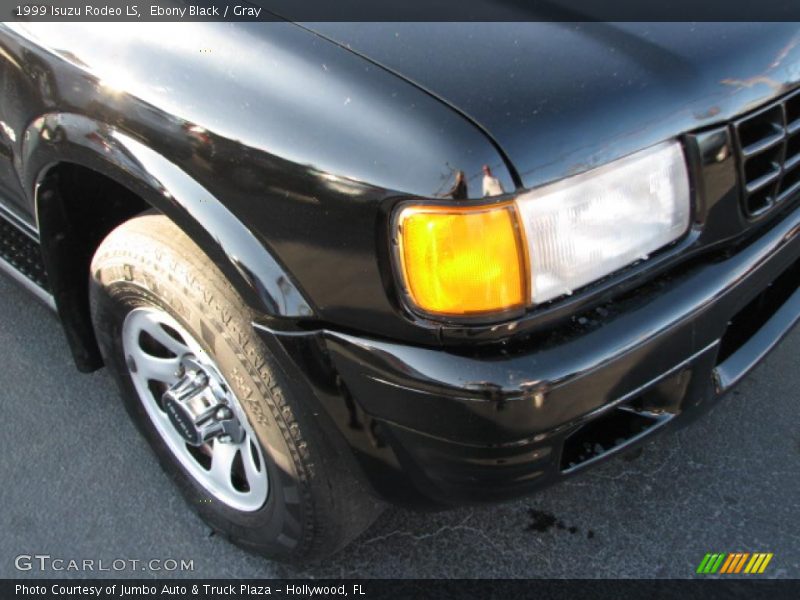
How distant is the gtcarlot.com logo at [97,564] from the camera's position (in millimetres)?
2080

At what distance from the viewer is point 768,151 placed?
5.49 ft

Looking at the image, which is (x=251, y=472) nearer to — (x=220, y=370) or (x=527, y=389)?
(x=220, y=370)

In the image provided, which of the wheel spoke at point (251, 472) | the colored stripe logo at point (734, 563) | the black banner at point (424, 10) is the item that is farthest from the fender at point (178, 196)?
the colored stripe logo at point (734, 563)

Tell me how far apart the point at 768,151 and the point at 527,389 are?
30.4 inches

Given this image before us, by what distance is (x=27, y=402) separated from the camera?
252 centimetres

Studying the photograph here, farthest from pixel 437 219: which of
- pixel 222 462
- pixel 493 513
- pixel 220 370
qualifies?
pixel 493 513

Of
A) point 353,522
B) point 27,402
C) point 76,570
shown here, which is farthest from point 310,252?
point 27,402

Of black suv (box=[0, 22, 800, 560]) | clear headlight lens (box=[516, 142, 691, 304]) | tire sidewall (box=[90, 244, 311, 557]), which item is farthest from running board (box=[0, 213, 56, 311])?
clear headlight lens (box=[516, 142, 691, 304])

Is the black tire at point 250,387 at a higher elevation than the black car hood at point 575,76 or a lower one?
lower

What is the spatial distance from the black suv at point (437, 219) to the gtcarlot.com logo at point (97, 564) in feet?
1.53

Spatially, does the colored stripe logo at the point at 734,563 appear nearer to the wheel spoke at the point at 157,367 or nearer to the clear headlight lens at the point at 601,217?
the clear headlight lens at the point at 601,217

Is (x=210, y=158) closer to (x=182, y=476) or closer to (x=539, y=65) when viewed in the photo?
(x=539, y=65)

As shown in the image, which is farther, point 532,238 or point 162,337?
point 162,337

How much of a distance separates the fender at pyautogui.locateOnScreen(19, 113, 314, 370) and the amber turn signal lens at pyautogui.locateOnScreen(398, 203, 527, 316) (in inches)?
10.0
